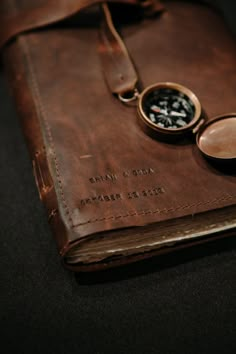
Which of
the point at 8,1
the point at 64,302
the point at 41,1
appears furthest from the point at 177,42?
the point at 64,302

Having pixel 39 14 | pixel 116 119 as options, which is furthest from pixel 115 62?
pixel 39 14

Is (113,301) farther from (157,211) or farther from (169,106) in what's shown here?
(169,106)

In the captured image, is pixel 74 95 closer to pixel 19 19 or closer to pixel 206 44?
pixel 19 19

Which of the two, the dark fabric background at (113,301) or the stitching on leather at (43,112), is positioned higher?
the stitching on leather at (43,112)

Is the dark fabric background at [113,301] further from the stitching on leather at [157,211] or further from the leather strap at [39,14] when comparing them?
the leather strap at [39,14]

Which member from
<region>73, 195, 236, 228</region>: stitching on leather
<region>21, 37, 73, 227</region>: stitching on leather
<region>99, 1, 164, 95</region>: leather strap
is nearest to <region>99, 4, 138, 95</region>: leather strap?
<region>99, 1, 164, 95</region>: leather strap

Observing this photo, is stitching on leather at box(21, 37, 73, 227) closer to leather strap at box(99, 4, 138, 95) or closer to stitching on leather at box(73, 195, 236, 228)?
stitching on leather at box(73, 195, 236, 228)

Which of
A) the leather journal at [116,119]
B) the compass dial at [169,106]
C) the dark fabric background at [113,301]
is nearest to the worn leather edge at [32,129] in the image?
the leather journal at [116,119]
